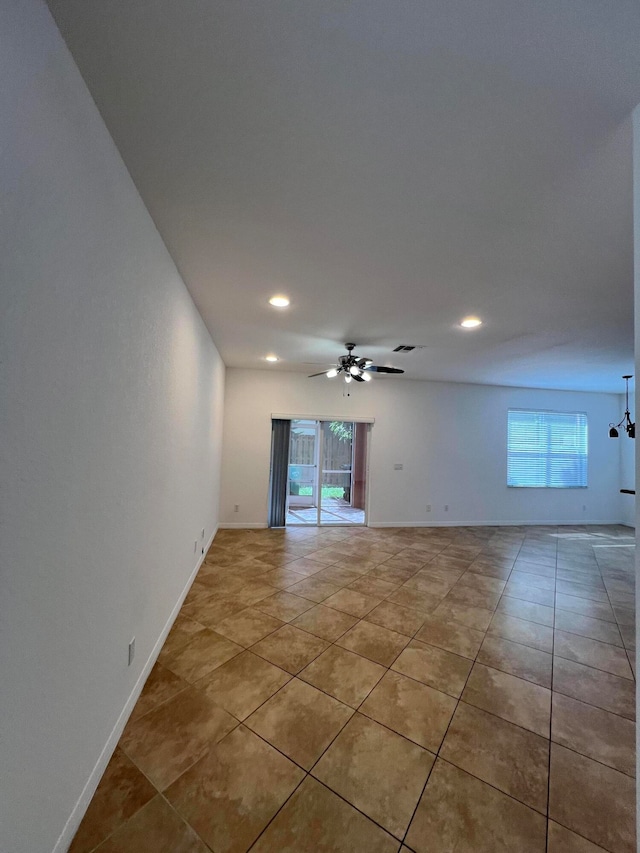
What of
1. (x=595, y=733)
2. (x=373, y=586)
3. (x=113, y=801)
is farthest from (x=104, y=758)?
(x=373, y=586)

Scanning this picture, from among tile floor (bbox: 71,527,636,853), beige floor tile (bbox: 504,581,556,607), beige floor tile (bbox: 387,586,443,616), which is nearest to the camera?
tile floor (bbox: 71,527,636,853)

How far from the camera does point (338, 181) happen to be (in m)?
1.50

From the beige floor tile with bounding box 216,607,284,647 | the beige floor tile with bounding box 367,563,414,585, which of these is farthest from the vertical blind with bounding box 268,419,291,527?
the beige floor tile with bounding box 216,607,284,647

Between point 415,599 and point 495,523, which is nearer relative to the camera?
point 415,599

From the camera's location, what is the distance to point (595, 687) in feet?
6.95

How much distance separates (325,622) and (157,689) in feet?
4.18

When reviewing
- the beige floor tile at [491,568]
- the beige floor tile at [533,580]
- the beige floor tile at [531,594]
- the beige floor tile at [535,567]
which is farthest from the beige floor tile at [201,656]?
the beige floor tile at [535,567]

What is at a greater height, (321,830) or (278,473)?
(278,473)

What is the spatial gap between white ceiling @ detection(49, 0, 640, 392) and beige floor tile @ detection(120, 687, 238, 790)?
2.66 meters

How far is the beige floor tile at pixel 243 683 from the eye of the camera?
184 cm

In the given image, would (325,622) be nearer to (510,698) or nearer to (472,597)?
(510,698)

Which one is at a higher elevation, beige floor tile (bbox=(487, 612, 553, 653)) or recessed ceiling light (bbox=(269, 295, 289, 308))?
recessed ceiling light (bbox=(269, 295, 289, 308))

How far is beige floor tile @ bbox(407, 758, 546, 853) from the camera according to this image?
1231mm

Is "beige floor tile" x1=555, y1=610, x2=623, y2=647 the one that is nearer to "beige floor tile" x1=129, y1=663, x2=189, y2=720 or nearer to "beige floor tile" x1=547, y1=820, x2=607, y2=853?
"beige floor tile" x1=547, y1=820, x2=607, y2=853
